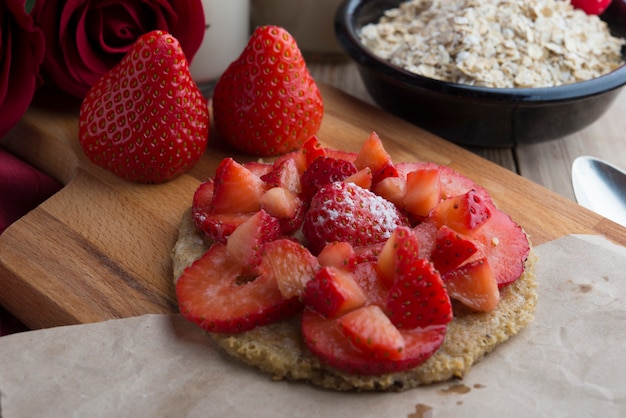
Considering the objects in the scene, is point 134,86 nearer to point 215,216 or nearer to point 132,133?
point 132,133

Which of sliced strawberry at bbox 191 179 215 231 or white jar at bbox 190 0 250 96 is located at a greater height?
white jar at bbox 190 0 250 96

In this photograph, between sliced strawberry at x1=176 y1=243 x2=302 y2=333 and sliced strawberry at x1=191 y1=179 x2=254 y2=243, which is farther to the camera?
sliced strawberry at x1=191 y1=179 x2=254 y2=243

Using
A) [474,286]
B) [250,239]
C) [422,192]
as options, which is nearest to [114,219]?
[250,239]

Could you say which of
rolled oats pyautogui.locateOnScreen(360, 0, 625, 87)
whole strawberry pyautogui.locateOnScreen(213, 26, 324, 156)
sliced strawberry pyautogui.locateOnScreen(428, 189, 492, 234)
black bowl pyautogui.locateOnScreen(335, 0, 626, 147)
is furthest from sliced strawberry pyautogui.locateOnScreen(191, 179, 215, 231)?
rolled oats pyautogui.locateOnScreen(360, 0, 625, 87)

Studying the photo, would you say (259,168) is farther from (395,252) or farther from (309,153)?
(395,252)

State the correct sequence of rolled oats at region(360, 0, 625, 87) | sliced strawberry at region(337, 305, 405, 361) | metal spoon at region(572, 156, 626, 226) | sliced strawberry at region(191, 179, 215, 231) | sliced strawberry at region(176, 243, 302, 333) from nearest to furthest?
sliced strawberry at region(337, 305, 405, 361) < sliced strawberry at region(176, 243, 302, 333) < sliced strawberry at region(191, 179, 215, 231) < metal spoon at region(572, 156, 626, 226) < rolled oats at region(360, 0, 625, 87)

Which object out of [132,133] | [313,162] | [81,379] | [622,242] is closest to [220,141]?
[132,133]

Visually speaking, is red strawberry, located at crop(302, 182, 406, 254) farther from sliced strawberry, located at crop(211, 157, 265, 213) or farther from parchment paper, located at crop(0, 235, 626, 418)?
parchment paper, located at crop(0, 235, 626, 418)
